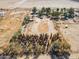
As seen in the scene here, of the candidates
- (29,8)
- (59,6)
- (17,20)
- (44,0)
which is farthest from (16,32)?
(44,0)

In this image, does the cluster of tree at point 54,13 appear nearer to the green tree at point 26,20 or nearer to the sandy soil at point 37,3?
the green tree at point 26,20

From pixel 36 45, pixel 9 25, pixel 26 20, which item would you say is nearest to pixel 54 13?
pixel 26 20

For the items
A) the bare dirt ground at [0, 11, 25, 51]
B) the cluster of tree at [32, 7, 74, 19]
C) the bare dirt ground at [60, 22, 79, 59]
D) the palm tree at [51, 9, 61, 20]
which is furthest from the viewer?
the cluster of tree at [32, 7, 74, 19]

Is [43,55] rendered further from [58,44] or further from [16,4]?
[16,4]

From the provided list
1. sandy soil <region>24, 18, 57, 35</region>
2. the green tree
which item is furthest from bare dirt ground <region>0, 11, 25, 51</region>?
sandy soil <region>24, 18, 57, 35</region>

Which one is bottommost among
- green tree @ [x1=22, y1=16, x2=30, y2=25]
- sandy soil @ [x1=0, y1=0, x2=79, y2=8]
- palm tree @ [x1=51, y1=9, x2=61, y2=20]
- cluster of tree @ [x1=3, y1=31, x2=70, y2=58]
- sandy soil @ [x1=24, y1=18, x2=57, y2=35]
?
cluster of tree @ [x1=3, y1=31, x2=70, y2=58]

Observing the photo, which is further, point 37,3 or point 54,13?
point 37,3

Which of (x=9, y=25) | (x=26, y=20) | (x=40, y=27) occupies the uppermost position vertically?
(x=26, y=20)

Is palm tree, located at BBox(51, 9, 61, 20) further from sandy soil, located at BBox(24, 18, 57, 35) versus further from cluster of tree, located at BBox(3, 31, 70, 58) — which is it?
cluster of tree, located at BBox(3, 31, 70, 58)

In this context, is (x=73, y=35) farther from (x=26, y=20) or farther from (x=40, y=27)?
(x=26, y=20)

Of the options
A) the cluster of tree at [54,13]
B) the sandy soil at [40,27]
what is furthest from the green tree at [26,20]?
the cluster of tree at [54,13]

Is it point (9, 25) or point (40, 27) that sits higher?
point (9, 25)
